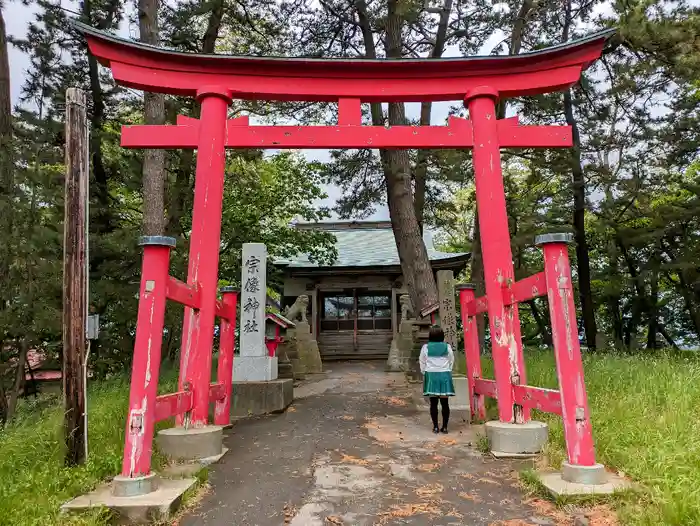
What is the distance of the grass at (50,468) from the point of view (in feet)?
11.8

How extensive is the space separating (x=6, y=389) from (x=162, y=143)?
454cm

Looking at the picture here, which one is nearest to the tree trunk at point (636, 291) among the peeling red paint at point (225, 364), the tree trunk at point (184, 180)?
the tree trunk at point (184, 180)

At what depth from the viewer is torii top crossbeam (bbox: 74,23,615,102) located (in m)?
6.36

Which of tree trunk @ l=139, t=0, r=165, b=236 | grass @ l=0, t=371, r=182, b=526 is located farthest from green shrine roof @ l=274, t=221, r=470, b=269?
grass @ l=0, t=371, r=182, b=526

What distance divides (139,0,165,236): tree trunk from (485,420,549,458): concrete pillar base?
7.04 meters

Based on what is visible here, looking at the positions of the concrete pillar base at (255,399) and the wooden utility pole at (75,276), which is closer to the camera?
the wooden utility pole at (75,276)

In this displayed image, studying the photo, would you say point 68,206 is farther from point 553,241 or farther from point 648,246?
point 648,246

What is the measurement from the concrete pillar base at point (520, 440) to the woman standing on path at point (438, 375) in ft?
4.16

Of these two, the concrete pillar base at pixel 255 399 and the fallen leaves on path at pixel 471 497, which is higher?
the concrete pillar base at pixel 255 399

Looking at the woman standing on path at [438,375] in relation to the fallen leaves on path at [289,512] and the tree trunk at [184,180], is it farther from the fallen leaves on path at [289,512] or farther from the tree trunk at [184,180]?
the tree trunk at [184,180]

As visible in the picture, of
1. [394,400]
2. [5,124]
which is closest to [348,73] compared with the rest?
[5,124]

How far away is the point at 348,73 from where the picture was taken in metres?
6.70

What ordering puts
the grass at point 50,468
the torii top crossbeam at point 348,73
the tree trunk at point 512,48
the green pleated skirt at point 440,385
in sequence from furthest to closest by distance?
the tree trunk at point 512,48 < the green pleated skirt at point 440,385 < the torii top crossbeam at point 348,73 < the grass at point 50,468

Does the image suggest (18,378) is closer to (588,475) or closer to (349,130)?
(349,130)
